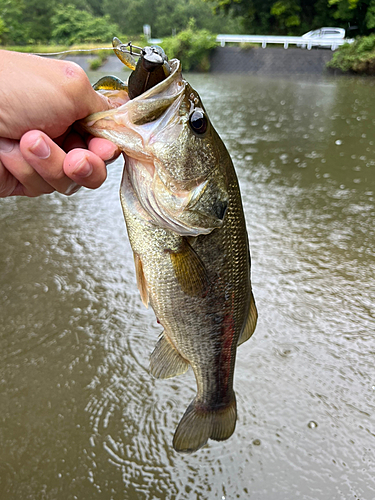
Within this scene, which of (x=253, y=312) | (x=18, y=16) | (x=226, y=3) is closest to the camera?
(x=253, y=312)

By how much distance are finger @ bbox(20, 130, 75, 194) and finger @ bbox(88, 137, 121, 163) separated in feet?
0.33

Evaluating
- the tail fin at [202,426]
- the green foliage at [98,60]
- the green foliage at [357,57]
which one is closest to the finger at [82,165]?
the tail fin at [202,426]

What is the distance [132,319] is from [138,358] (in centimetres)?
39

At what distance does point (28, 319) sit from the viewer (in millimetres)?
2826

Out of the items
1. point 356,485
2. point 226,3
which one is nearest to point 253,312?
point 356,485

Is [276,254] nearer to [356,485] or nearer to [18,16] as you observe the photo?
[356,485]

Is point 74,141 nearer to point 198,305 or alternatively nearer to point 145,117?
point 145,117

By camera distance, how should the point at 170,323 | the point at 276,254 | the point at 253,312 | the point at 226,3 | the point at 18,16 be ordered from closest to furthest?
1. the point at 170,323
2. the point at 253,312
3. the point at 276,254
4. the point at 226,3
5. the point at 18,16

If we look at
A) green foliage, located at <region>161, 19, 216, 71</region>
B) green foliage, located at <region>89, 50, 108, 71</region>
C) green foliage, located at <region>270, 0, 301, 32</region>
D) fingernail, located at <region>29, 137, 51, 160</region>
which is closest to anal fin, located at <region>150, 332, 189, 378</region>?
fingernail, located at <region>29, 137, 51, 160</region>

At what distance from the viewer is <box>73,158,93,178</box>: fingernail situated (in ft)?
3.83

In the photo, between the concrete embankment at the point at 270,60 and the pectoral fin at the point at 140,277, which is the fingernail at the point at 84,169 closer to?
the pectoral fin at the point at 140,277

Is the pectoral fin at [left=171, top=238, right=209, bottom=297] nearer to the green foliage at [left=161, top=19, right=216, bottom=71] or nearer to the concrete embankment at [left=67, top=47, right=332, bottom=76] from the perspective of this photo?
the concrete embankment at [left=67, top=47, right=332, bottom=76]

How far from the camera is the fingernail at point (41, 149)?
1.10 meters

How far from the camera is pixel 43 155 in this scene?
113 cm
